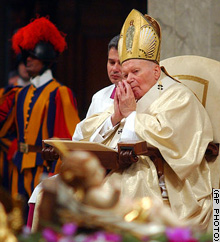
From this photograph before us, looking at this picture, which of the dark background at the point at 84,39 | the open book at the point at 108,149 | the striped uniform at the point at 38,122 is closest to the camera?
the open book at the point at 108,149

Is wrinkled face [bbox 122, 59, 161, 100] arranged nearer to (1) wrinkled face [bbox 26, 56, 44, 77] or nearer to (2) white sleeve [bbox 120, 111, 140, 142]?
(2) white sleeve [bbox 120, 111, 140, 142]

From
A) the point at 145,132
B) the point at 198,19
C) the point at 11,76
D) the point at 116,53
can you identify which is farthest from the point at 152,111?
the point at 11,76

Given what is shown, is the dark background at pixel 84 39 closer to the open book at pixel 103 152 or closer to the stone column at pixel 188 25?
the stone column at pixel 188 25

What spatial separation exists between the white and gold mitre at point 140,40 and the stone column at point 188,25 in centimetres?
113

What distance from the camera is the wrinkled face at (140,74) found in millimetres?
3990

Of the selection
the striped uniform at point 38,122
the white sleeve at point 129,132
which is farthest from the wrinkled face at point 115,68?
the striped uniform at point 38,122

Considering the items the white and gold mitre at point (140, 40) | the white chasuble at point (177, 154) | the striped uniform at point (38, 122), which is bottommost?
the striped uniform at point (38, 122)

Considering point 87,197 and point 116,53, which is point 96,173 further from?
point 116,53

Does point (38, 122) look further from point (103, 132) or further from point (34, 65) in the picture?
point (103, 132)

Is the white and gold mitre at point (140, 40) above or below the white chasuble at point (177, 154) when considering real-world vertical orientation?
above

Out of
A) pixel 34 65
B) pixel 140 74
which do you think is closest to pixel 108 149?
pixel 140 74

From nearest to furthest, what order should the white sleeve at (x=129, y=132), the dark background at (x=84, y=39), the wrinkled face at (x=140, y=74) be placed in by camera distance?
the white sleeve at (x=129, y=132) → the wrinkled face at (x=140, y=74) → the dark background at (x=84, y=39)

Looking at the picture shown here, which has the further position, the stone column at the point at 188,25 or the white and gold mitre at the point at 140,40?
the stone column at the point at 188,25

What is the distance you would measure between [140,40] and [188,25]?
130 cm
